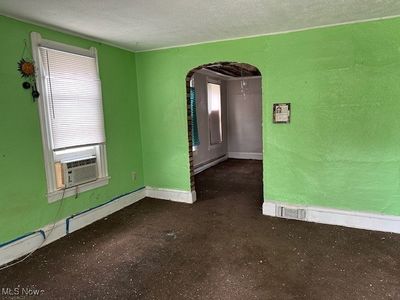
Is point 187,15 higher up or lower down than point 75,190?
higher up

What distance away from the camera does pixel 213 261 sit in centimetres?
250

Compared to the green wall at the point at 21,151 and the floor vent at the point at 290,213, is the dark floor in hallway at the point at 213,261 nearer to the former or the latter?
the floor vent at the point at 290,213

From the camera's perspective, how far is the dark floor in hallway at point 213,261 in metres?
2.10

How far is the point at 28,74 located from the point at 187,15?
162cm

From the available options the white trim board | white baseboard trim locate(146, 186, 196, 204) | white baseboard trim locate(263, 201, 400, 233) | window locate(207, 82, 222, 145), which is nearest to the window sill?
the white trim board

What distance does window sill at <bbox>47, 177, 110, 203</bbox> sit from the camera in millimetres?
2951

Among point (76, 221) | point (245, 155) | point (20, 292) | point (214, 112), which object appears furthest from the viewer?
point (245, 155)

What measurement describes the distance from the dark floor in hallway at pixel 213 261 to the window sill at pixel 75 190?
0.45 m

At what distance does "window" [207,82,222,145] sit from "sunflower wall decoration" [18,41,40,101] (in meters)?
4.37

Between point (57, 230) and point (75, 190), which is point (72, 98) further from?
point (57, 230)

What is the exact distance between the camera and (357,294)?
6.59 ft

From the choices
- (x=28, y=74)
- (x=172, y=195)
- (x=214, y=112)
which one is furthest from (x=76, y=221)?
(x=214, y=112)

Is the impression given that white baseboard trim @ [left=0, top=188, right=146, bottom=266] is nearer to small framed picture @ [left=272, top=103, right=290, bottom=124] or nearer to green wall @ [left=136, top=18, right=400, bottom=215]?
green wall @ [left=136, top=18, right=400, bottom=215]

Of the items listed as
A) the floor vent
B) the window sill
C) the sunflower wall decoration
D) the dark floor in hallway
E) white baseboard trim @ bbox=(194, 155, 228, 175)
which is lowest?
the dark floor in hallway
